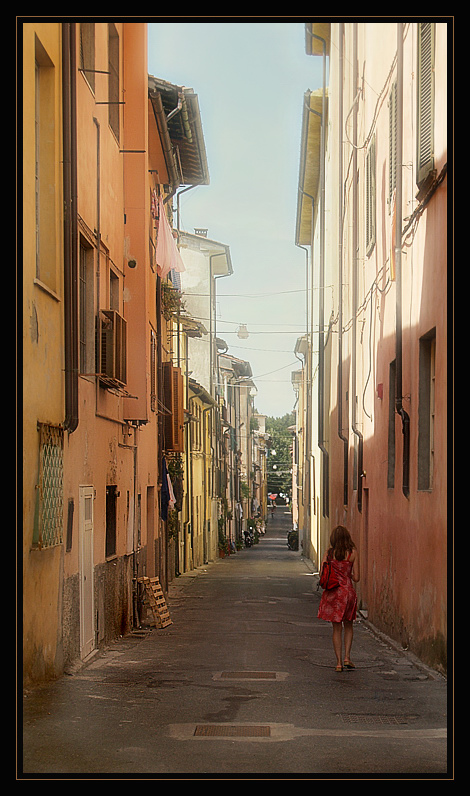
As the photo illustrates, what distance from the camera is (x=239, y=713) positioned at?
8000 millimetres

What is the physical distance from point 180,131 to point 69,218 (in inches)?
492

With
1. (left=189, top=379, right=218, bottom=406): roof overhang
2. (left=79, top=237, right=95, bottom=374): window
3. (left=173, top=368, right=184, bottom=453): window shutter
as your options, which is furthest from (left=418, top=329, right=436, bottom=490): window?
(left=189, top=379, right=218, bottom=406): roof overhang

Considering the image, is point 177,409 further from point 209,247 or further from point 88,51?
point 209,247

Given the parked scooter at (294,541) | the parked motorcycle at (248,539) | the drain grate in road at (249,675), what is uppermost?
the drain grate in road at (249,675)

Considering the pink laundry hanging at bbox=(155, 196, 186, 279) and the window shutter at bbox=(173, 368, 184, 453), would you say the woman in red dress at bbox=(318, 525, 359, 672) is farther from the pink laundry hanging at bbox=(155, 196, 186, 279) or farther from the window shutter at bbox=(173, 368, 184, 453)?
the window shutter at bbox=(173, 368, 184, 453)

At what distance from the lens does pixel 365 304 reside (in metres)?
18.0

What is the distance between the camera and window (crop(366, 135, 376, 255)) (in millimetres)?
17000

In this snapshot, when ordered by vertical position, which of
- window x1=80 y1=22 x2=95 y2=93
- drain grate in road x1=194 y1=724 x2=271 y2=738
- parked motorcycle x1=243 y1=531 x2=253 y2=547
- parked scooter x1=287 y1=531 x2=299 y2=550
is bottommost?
parked motorcycle x1=243 y1=531 x2=253 y2=547

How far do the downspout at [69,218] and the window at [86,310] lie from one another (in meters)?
2.04

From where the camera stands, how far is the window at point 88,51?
11.9 meters

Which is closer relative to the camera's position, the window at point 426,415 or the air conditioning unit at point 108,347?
the window at point 426,415

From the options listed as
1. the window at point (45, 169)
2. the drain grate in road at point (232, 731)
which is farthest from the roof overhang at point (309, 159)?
the drain grate in road at point (232, 731)

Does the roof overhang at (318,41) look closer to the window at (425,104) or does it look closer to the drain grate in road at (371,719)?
the window at (425,104)

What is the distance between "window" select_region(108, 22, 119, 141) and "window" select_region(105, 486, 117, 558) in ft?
17.4
